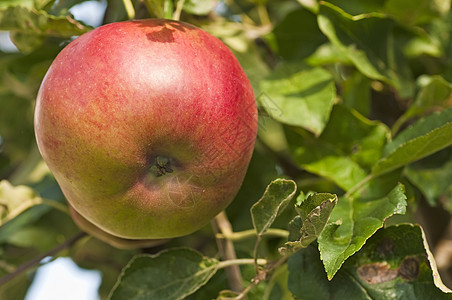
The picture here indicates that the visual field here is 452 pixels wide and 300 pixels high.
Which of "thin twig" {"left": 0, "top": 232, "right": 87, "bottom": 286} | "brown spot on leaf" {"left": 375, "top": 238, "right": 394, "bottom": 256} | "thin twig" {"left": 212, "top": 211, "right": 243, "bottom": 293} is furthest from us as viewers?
"thin twig" {"left": 0, "top": 232, "right": 87, "bottom": 286}

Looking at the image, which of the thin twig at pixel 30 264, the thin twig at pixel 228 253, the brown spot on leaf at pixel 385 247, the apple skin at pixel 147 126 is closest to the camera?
the apple skin at pixel 147 126

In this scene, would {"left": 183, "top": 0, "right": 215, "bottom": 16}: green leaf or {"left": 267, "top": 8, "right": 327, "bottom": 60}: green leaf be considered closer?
{"left": 183, "top": 0, "right": 215, "bottom": 16}: green leaf

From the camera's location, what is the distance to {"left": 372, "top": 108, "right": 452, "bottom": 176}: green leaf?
70 cm

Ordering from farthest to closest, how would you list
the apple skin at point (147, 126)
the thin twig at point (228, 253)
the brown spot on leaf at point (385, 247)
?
the thin twig at point (228, 253) < the brown spot on leaf at point (385, 247) < the apple skin at point (147, 126)

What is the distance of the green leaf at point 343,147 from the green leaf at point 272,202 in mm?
178

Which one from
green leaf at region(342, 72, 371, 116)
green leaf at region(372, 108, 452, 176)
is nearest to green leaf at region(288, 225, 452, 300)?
green leaf at region(372, 108, 452, 176)

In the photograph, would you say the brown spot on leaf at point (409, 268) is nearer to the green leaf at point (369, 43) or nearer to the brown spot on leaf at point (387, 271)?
the brown spot on leaf at point (387, 271)

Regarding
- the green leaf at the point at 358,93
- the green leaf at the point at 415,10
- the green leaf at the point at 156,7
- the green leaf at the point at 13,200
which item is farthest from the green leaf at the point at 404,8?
the green leaf at the point at 13,200

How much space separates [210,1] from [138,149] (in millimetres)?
369

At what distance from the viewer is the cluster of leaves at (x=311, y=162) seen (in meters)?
0.68

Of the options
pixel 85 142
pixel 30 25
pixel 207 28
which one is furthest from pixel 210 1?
pixel 85 142

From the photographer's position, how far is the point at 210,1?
879 millimetres

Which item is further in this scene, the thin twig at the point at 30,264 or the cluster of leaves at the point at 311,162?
the thin twig at the point at 30,264

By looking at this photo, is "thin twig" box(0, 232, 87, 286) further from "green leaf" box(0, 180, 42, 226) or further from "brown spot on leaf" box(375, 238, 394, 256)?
"brown spot on leaf" box(375, 238, 394, 256)
